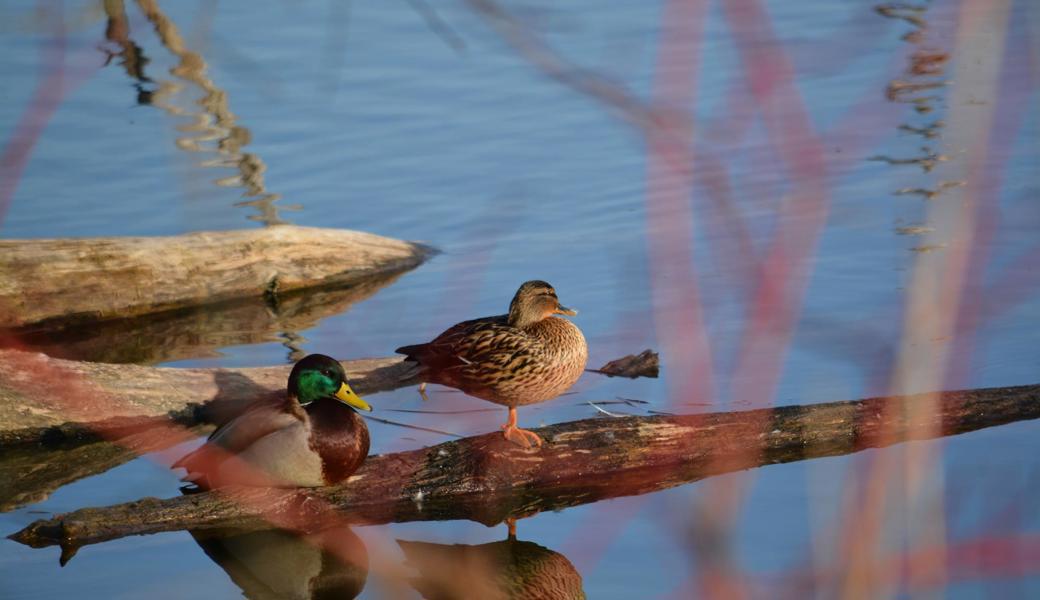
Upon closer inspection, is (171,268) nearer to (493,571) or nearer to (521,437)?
(521,437)

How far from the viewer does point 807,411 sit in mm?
5184

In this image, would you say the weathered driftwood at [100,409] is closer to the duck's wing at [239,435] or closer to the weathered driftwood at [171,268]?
the duck's wing at [239,435]

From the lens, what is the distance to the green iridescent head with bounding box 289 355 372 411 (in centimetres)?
511

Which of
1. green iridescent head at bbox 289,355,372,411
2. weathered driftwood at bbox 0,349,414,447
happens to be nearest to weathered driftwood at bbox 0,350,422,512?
weathered driftwood at bbox 0,349,414,447

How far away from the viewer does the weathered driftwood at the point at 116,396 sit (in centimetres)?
567

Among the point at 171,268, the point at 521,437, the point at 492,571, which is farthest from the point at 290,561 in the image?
the point at 171,268

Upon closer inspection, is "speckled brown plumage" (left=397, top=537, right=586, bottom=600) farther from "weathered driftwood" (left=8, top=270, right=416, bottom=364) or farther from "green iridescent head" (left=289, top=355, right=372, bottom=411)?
"weathered driftwood" (left=8, top=270, right=416, bottom=364)

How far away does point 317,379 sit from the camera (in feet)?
16.8

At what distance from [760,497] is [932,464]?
2882 mm

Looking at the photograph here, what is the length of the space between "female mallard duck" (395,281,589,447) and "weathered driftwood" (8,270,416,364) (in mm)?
1646

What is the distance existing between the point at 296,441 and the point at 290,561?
41 cm

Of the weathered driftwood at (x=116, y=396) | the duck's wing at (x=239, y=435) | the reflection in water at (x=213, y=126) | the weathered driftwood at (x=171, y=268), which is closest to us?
the duck's wing at (x=239, y=435)

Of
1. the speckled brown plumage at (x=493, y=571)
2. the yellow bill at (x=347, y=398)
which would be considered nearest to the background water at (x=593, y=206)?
the speckled brown plumage at (x=493, y=571)

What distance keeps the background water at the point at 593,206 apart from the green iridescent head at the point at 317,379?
19.6 inches
